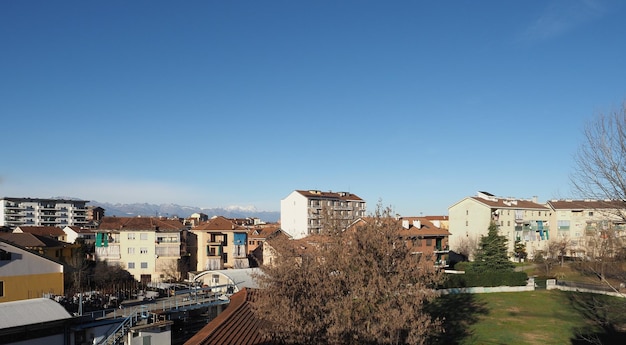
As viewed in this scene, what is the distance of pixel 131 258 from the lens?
186 ft

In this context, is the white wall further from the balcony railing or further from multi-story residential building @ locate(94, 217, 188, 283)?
the balcony railing

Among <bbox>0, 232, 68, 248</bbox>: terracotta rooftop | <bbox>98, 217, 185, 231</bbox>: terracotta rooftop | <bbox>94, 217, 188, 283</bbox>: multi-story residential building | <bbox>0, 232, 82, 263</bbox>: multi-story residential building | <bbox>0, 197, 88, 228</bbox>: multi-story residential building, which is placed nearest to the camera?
<bbox>0, 232, 68, 248</bbox>: terracotta rooftop

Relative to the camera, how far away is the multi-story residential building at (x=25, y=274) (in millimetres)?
30828

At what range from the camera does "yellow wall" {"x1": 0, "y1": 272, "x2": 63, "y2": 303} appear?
101ft

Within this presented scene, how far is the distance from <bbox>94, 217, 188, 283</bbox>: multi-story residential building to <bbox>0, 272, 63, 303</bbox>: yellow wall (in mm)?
21665

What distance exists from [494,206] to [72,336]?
5788 centimetres

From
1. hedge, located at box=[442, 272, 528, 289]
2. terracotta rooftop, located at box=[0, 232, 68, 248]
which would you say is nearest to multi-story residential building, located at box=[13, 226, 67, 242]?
terracotta rooftop, located at box=[0, 232, 68, 248]

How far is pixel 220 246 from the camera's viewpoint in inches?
2357

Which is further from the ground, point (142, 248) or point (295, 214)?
point (295, 214)

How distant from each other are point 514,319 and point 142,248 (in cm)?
4303

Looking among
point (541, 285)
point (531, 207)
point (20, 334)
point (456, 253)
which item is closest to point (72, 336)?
point (20, 334)

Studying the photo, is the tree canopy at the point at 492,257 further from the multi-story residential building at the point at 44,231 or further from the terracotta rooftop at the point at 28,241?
the multi-story residential building at the point at 44,231

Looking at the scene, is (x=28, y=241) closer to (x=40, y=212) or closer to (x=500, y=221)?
(x=500, y=221)

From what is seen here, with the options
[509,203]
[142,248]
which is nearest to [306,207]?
[142,248]
